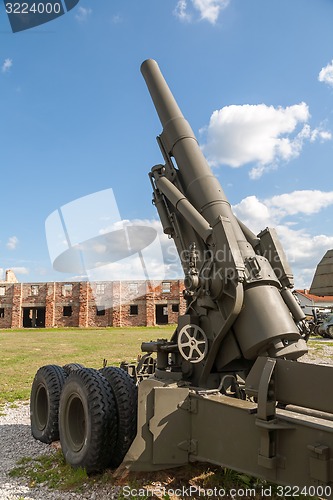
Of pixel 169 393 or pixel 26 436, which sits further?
pixel 26 436

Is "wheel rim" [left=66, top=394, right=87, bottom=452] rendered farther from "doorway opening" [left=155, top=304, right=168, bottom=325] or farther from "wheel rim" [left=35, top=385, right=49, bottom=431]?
"doorway opening" [left=155, top=304, right=168, bottom=325]

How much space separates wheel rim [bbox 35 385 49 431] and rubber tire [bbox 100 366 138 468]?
1.62 m

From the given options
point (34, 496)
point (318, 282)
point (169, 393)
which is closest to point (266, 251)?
point (318, 282)

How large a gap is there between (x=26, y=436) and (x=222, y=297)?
3.31 meters

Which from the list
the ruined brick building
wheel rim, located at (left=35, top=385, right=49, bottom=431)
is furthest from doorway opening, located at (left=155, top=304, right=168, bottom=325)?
wheel rim, located at (left=35, top=385, right=49, bottom=431)

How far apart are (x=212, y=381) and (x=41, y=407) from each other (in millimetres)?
2515

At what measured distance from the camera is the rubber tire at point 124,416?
4.13 meters

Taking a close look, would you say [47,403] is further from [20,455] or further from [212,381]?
[212,381]

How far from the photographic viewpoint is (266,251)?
5008mm

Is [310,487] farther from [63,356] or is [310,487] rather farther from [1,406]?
[63,356]

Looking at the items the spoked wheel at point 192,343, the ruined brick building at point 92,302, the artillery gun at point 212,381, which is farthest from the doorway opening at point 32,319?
the spoked wheel at point 192,343

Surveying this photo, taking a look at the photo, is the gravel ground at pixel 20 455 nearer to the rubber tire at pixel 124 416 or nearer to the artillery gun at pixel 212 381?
the artillery gun at pixel 212 381

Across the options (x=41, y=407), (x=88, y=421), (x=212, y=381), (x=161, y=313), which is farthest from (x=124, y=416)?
(x=161, y=313)

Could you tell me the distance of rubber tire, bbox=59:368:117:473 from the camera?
13.2ft
